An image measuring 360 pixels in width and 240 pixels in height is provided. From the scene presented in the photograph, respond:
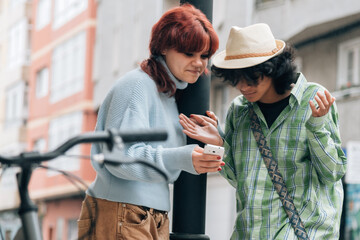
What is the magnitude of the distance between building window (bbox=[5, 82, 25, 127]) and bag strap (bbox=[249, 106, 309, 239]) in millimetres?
38241

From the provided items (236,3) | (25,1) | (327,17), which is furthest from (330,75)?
(25,1)

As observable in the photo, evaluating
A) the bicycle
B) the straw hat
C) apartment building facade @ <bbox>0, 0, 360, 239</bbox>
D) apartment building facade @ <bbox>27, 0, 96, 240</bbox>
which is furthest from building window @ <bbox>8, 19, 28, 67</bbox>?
the bicycle

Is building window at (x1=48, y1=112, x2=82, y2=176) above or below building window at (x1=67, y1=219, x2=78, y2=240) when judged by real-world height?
above

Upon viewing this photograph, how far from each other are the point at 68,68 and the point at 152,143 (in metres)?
32.9

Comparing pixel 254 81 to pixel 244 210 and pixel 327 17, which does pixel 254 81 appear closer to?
pixel 244 210

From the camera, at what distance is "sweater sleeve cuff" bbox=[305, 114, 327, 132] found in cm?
346

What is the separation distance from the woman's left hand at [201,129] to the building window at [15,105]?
125ft

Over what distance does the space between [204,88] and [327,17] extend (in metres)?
15.0

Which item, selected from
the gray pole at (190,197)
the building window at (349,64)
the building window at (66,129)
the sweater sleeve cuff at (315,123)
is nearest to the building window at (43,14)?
the building window at (66,129)

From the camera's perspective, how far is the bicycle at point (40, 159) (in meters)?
2.24

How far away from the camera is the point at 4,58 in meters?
44.1

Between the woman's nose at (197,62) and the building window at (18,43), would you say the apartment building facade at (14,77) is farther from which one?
the woman's nose at (197,62)

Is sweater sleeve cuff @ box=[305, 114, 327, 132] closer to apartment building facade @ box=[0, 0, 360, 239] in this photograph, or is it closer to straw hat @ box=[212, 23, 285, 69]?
straw hat @ box=[212, 23, 285, 69]

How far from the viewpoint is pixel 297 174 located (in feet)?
11.8
